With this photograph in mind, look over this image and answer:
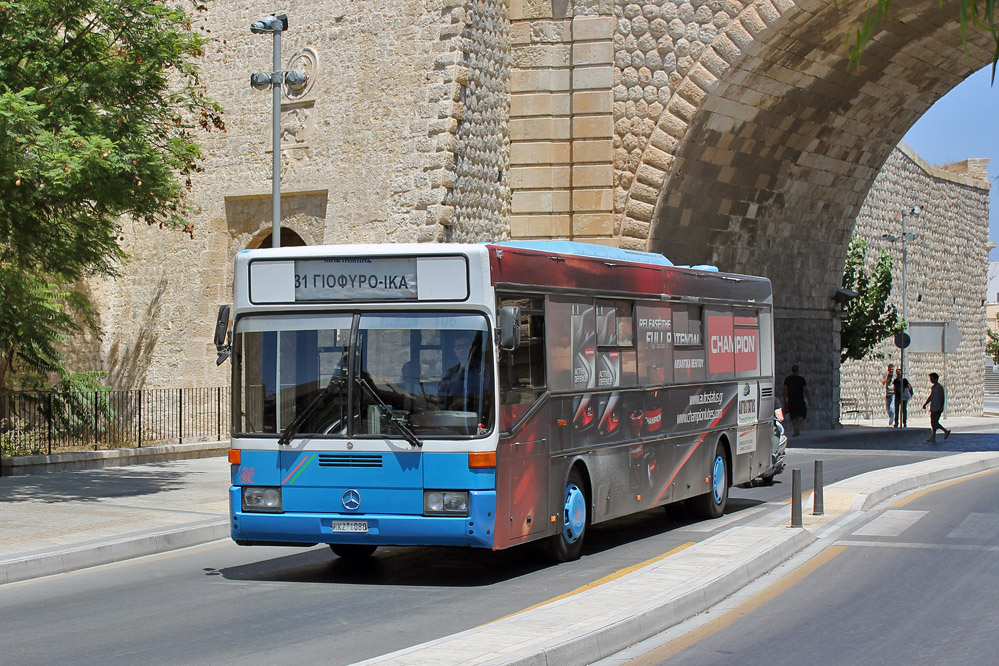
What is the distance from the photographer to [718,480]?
1480cm

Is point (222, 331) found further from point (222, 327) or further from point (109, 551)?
point (109, 551)

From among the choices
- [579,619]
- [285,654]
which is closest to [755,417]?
[579,619]

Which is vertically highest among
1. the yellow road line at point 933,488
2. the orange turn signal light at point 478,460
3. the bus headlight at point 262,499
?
the orange turn signal light at point 478,460

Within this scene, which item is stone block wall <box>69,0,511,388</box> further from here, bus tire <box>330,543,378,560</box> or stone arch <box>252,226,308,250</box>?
bus tire <box>330,543,378,560</box>

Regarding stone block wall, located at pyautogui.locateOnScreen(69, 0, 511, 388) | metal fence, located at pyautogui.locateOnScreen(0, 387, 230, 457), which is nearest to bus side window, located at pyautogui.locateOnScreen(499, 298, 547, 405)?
metal fence, located at pyautogui.locateOnScreen(0, 387, 230, 457)

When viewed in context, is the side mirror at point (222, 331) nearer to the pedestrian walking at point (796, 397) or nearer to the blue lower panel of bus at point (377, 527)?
the blue lower panel of bus at point (377, 527)

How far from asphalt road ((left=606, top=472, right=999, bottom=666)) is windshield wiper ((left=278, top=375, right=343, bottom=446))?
3.50m

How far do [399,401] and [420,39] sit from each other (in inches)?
636

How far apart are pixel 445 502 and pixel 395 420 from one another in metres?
0.77

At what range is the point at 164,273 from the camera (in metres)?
27.9

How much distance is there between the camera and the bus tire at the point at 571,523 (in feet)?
35.9

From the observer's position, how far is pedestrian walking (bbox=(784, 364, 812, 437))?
30.6m

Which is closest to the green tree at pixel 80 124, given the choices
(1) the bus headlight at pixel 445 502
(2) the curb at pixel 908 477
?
(1) the bus headlight at pixel 445 502

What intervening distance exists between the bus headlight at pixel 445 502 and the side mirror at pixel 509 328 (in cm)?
123
